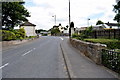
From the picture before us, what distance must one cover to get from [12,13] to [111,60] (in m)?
38.1

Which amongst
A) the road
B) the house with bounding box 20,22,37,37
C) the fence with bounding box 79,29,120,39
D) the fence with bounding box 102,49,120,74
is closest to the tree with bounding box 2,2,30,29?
the fence with bounding box 79,29,120,39

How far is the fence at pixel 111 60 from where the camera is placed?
6.78m

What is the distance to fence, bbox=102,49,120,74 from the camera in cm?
678

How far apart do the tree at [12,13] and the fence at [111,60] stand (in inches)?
1432

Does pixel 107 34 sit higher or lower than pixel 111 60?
higher

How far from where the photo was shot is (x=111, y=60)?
734 centimetres

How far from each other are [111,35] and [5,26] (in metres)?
29.8

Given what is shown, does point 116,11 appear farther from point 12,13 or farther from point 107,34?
point 12,13

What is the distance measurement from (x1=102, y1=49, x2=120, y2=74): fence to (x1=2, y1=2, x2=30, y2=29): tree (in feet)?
119

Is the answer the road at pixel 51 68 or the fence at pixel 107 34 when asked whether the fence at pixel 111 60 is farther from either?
the fence at pixel 107 34

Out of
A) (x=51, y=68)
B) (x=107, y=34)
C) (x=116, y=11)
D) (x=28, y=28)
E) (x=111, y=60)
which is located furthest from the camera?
(x=28, y=28)

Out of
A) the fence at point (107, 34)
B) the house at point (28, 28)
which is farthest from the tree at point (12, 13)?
the house at point (28, 28)

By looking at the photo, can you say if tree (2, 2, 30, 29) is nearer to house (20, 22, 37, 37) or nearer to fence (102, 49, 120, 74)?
house (20, 22, 37, 37)

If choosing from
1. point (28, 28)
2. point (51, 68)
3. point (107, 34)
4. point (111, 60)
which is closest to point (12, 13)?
point (107, 34)
